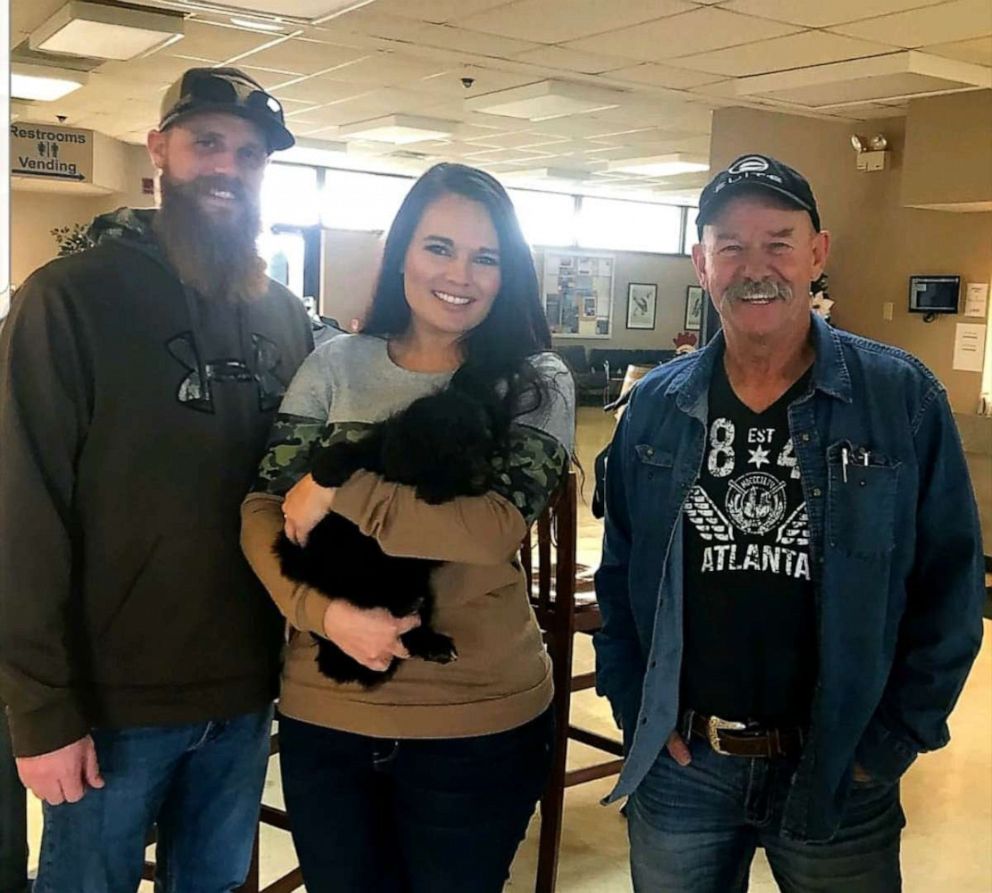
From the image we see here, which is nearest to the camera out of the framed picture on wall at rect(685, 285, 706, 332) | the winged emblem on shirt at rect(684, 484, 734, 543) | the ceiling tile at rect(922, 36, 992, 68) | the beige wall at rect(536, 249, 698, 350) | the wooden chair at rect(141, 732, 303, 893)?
the winged emblem on shirt at rect(684, 484, 734, 543)

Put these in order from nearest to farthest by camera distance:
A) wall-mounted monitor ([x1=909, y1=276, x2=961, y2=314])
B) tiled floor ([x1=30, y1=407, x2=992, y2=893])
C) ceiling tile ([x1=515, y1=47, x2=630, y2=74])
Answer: tiled floor ([x1=30, y1=407, x2=992, y2=893]) < ceiling tile ([x1=515, y1=47, x2=630, y2=74]) < wall-mounted monitor ([x1=909, y1=276, x2=961, y2=314])

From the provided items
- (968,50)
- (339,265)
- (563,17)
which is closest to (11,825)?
(563,17)

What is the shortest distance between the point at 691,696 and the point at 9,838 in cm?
163

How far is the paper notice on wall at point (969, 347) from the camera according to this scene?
6406 mm

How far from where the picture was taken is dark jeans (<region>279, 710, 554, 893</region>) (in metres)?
1.50

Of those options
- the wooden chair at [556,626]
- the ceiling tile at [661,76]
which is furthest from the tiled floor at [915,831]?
the ceiling tile at [661,76]

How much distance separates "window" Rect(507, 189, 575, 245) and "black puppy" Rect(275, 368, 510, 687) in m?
12.5

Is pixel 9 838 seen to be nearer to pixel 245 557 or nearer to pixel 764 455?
pixel 245 557

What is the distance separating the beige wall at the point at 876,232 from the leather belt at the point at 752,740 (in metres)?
5.40

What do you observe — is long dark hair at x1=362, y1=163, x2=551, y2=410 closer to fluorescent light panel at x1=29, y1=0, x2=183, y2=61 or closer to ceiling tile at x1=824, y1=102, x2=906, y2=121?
fluorescent light panel at x1=29, y1=0, x2=183, y2=61

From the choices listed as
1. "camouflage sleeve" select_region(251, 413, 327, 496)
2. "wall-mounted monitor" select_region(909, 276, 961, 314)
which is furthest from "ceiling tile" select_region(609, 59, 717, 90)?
"camouflage sleeve" select_region(251, 413, 327, 496)

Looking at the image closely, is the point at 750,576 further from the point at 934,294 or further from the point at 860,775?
the point at 934,294

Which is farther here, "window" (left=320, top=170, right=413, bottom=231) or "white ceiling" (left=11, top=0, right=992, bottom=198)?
"window" (left=320, top=170, right=413, bottom=231)

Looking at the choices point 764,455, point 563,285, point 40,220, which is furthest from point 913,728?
point 563,285
